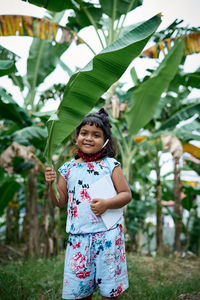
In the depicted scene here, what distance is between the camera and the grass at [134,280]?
2668 mm

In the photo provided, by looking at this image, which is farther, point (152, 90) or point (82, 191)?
point (152, 90)

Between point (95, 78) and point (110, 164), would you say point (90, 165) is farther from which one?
point (95, 78)

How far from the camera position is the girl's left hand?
185 cm

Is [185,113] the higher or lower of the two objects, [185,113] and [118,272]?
the higher

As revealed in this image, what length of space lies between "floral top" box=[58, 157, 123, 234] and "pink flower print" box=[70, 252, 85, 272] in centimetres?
14

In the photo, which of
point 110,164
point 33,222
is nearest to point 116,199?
point 110,164

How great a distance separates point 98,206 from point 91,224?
0.13 m

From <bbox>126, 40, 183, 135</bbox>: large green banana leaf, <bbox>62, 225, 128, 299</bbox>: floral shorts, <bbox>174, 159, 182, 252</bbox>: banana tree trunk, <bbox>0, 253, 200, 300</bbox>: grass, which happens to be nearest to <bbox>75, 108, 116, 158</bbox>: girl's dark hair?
<bbox>62, 225, 128, 299</bbox>: floral shorts

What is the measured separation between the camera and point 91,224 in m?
1.89

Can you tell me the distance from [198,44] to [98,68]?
2017 mm

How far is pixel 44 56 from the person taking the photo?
457 cm

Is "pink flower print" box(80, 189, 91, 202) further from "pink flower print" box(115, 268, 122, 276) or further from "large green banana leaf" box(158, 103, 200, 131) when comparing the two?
"large green banana leaf" box(158, 103, 200, 131)

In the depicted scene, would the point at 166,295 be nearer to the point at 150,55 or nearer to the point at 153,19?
the point at 153,19

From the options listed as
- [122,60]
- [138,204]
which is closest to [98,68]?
[122,60]
